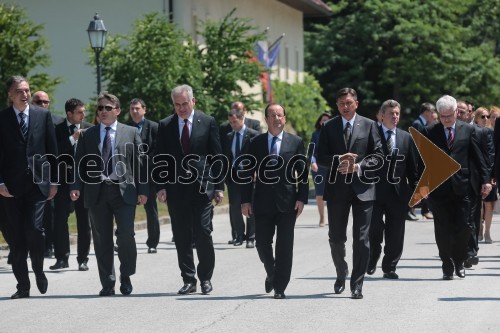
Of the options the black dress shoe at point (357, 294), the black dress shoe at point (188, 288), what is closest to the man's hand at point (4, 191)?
the black dress shoe at point (188, 288)

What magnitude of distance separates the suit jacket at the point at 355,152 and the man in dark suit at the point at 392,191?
1.68 meters

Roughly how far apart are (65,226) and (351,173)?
188 inches

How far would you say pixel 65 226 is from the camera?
1512 centimetres

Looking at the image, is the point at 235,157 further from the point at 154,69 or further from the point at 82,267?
the point at 154,69

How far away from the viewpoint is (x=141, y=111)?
16.8m

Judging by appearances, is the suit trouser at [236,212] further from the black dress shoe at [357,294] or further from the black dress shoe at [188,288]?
the black dress shoe at [357,294]

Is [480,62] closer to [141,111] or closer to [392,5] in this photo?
[392,5]

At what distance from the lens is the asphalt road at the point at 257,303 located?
9.93 m

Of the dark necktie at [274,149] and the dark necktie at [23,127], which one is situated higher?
the dark necktie at [23,127]

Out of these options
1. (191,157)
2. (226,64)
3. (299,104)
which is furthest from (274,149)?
(299,104)

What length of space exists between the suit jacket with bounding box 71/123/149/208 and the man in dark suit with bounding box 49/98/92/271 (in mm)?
2320

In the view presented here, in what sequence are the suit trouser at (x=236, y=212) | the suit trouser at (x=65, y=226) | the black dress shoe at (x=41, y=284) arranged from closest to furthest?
the black dress shoe at (x=41, y=284) → the suit trouser at (x=65, y=226) → the suit trouser at (x=236, y=212)

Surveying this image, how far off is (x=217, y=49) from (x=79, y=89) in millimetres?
7168

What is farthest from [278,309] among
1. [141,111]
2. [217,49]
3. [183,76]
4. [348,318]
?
[217,49]
